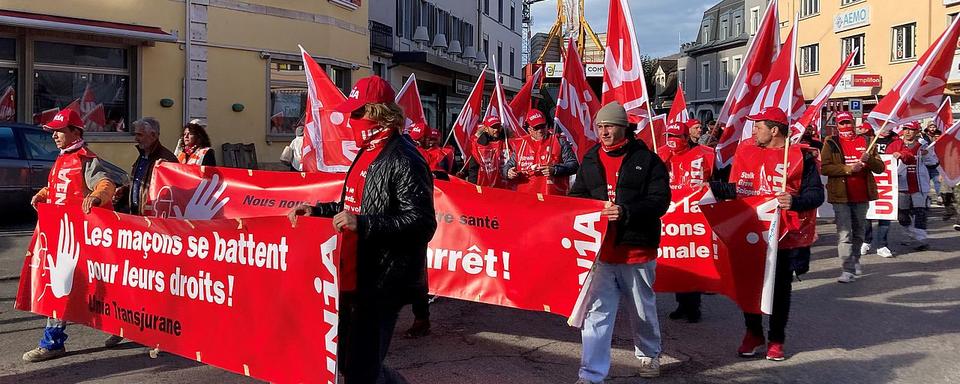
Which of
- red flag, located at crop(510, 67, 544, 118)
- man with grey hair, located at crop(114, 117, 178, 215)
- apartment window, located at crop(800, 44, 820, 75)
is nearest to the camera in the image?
man with grey hair, located at crop(114, 117, 178, 215)

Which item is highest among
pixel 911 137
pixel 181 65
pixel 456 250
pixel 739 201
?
pixel 181 65

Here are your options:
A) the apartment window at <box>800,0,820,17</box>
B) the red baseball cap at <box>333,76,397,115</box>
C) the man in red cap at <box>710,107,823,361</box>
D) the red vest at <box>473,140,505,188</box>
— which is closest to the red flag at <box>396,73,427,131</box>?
the red vest at <box>473,140,505,188</box>

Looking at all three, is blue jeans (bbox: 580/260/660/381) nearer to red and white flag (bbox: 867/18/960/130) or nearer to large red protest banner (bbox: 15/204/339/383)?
large red protest banner (bbox: 15/204/339/383)

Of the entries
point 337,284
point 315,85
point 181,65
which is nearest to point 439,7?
point 181,65

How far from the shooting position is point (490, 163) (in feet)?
32.7

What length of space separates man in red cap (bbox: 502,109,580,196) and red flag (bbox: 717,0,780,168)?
1.59 meters

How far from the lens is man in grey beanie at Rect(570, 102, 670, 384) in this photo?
5078 mm

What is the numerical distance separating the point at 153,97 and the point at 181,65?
2.97 ft

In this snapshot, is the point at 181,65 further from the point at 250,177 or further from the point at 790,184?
the point at 790,184

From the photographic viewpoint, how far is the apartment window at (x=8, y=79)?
49.3 feet

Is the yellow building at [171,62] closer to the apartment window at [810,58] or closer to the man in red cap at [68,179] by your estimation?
the man in red cap at [68,179]

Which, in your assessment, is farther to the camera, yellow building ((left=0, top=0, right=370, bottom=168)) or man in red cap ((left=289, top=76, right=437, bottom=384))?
yellow building ((left=0, top=0, right=370, bottom=168))

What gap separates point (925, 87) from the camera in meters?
7.77

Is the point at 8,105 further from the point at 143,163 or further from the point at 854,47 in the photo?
the point at 854,47
